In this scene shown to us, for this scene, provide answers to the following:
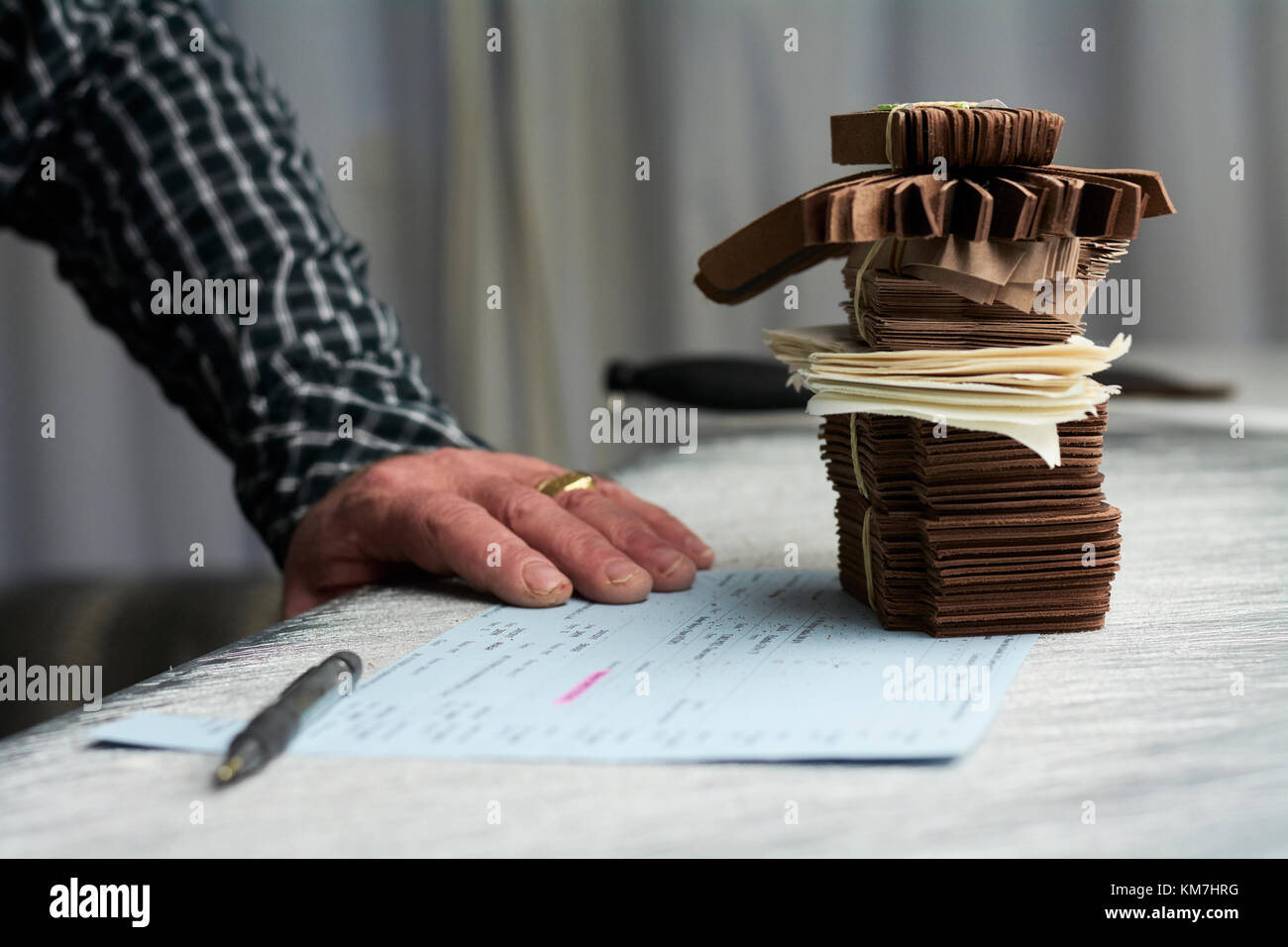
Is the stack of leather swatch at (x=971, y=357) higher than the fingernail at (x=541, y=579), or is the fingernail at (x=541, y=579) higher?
the stack of leather swatch at (x=971, y=357)

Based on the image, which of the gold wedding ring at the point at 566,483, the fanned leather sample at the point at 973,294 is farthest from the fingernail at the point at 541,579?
the fanned leather sample at the point at 973,294

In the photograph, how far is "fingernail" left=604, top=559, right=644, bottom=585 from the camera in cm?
62

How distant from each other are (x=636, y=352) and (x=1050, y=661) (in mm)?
2045

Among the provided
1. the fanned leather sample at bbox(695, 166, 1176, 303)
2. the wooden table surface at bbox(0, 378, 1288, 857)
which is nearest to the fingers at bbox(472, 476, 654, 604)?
the wooden table surface at bbox(0, 378, 1288, 857)

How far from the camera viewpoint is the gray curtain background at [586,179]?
2252 mm

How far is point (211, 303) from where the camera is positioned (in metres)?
0.94

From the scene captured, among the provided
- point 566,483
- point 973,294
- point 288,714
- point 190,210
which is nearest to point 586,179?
point 190,210

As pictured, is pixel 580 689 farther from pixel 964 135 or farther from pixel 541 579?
pixel 964 135

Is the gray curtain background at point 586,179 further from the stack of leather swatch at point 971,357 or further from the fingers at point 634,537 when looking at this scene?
the stack of leather swatch at point 971,357

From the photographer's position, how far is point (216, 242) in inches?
37.5

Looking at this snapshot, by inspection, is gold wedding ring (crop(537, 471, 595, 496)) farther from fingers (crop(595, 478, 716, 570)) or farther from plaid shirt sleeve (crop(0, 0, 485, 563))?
plaid shirt sleeve (crop(0, 0, 485, 563))

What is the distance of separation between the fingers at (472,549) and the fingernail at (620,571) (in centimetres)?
2

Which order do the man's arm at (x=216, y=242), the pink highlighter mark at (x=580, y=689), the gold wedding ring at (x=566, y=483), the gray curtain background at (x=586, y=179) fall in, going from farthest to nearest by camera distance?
1. the gray curtain background at (x=586, y=179)
2. the man's arm at (x=216, y=242)
3. the gold wedding ring at (x=566, y=483)
4. the pink highlighter mark at (x=580, y=689)
